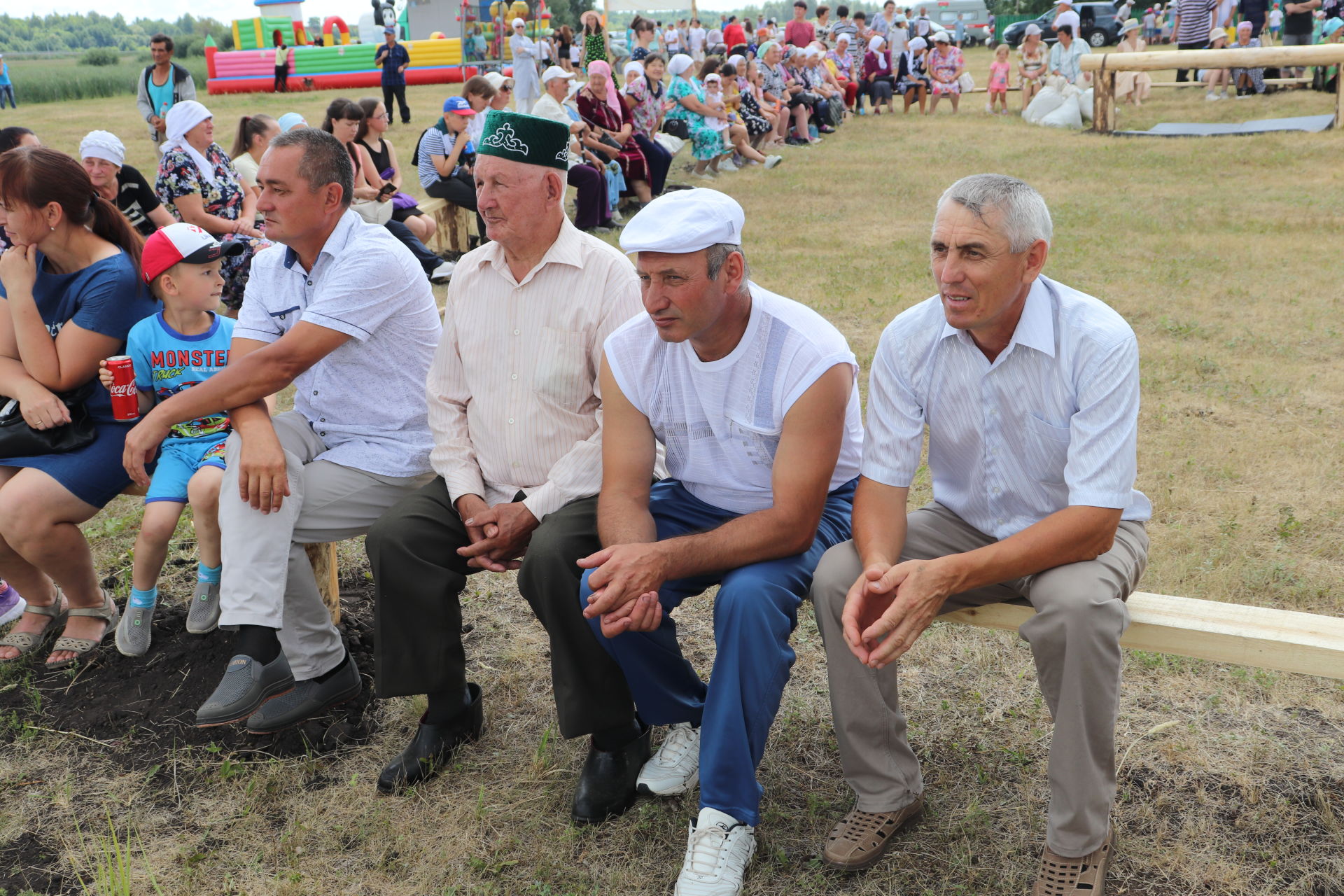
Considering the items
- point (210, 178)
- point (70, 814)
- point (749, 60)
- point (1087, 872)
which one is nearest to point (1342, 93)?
point (749, 60)

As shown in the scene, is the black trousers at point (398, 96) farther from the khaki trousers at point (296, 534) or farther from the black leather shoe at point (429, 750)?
the black leather shoe at point (429, 750)

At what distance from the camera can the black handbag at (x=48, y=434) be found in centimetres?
339

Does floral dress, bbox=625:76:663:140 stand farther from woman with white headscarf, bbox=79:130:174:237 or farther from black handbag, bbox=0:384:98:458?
black handbag, bbox=0:384:98:458

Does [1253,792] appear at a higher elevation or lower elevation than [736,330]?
lower

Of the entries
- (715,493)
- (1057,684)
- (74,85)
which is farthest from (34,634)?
(74,85)

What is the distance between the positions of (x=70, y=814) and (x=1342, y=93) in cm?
1542

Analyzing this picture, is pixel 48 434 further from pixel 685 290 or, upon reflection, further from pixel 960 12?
pixel 960 12

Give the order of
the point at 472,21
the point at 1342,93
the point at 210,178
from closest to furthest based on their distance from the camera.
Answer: the point at 210,178 < the point at 1342,93 < the point at 472,21

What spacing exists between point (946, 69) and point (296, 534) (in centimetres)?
1912

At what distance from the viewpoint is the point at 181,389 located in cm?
340

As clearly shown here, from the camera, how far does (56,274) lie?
137 inches

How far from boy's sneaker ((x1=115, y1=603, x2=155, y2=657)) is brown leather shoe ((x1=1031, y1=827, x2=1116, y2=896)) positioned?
9.52 feet

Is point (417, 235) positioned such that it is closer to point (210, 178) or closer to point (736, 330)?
point (210, 178)

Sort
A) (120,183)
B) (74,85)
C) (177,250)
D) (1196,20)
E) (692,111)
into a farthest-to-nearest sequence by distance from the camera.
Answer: (74,85), (1196,20), (692,111), (120,183), (177,250)
